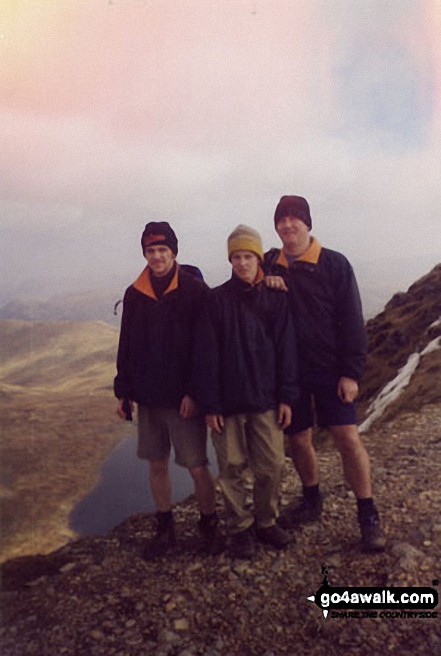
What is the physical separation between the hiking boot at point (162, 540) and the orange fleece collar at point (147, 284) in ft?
8.04

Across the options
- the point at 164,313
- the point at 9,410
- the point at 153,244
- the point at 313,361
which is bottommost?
the point at 9,410

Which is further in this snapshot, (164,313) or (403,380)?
(403,380)

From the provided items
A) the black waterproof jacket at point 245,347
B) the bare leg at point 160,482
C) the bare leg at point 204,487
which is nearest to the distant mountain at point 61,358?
the bare leg at point 160,482

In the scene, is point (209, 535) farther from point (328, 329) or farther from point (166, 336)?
point (328, 329)

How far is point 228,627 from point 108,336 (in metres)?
97.2

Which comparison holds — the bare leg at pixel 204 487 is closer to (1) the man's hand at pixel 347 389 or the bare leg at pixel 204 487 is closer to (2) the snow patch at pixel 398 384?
(1) the man's hand at pixel 347 389

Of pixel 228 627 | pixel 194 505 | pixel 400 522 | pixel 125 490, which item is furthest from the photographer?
pixel 125 490

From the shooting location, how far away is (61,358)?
81750 millimetres

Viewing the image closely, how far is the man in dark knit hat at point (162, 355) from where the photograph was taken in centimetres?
452

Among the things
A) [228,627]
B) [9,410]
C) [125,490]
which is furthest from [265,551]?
[9,410]

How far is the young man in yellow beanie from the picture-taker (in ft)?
14.3

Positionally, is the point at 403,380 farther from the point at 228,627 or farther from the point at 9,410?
the point at 9,410

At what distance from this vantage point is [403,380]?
15438mm

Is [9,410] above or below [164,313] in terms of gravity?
below
